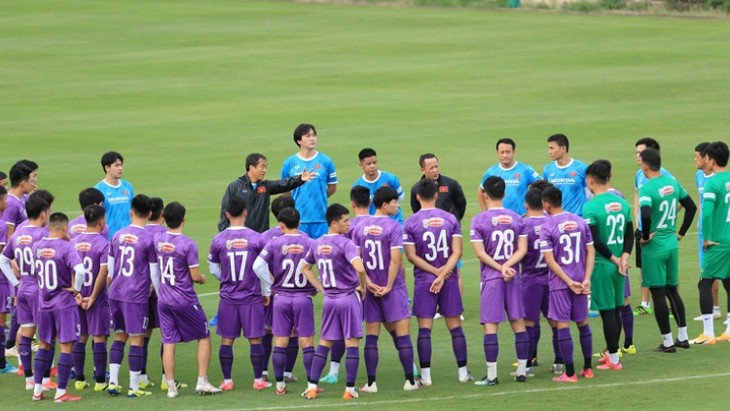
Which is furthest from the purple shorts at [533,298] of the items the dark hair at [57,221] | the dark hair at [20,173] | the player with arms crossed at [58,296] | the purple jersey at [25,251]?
the dark hair at [20,173]

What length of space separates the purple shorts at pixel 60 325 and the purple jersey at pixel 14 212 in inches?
84.2

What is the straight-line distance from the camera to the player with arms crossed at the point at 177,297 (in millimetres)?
12953

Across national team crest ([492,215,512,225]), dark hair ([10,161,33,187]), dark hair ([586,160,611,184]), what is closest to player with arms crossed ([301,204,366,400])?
national team crest ([492,215,512,225])

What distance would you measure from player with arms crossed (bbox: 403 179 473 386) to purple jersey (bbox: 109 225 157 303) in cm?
274

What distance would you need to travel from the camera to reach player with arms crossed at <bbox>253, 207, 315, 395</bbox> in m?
13.0

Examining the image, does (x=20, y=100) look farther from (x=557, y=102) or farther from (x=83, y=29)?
(x=557, y=102)

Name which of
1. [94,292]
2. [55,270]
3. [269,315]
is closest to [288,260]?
[269,315]

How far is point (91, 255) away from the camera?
1337 cm

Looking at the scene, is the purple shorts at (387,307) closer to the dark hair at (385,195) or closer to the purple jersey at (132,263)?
the dark hair at (385,195)

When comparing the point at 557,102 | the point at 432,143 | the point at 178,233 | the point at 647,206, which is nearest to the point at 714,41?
the point at 557,102

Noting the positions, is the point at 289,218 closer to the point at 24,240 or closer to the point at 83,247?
the point at 83,247

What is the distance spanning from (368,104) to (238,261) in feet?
73.6

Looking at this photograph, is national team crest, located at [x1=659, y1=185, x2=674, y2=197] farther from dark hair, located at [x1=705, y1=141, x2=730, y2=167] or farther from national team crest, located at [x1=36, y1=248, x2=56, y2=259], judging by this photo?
national team crest, located at [x1=36, y1=248, x2=56, y2=259]

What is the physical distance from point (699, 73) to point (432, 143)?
11248 mm
